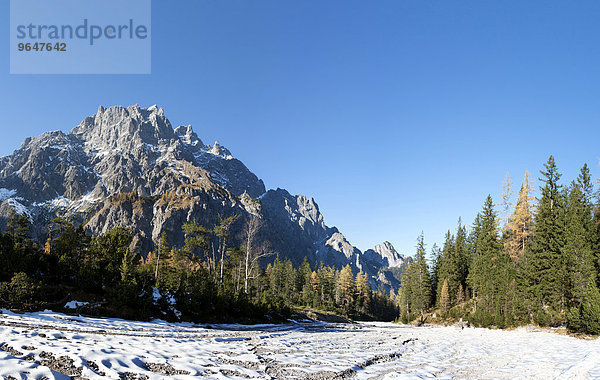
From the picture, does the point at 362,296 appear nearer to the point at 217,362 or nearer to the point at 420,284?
the point at 420,284

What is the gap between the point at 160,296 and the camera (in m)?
21.8

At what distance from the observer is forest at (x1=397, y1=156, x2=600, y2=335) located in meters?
28.7

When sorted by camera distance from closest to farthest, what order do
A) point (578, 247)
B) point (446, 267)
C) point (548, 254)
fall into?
point (578, 247), point (548, 254), point (446, 267)

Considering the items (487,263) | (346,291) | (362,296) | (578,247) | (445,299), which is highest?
(578,247)

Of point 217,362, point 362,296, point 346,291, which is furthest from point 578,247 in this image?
point 362,296

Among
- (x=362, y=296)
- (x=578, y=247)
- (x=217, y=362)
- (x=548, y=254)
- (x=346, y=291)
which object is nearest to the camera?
(x=217, y=362)

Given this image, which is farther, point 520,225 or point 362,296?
point 362,296

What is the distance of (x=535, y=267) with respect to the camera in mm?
35344

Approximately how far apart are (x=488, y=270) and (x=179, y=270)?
48.2 meters

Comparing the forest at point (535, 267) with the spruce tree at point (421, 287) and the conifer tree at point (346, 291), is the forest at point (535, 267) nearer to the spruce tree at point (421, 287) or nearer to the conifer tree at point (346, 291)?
the spruce tree at point (421, 287)

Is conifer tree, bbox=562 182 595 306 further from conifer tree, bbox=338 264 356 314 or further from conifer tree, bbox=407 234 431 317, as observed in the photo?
conifer tree, bbox=338 264 356 314

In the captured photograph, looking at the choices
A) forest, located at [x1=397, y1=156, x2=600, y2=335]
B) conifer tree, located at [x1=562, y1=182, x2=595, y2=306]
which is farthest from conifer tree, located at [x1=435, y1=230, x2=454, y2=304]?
conifer tree, located at [x1=562, y1=182, x2=595, y2=306]

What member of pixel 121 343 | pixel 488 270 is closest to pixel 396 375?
pixel 121 343

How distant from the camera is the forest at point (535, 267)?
28.7 metres
